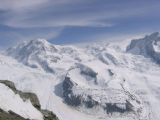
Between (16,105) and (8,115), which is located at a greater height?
(16,105)

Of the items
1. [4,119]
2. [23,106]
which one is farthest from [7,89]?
[4,119]

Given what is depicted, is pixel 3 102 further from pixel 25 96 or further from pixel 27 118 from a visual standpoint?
pixel 25 96

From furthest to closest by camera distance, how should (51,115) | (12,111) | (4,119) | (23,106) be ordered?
(51,115)
(23,106)
(12,111)
(4,119)

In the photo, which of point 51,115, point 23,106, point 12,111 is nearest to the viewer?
point 12,111

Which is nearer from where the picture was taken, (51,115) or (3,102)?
(3,102)

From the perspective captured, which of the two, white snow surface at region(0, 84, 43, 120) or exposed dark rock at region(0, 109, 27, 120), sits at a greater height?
white snow surface at region(0, 84, 43, 120)

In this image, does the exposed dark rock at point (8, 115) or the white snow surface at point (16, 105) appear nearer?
the exposed dark rock at point (8, 115)

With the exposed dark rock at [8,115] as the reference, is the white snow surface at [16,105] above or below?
above

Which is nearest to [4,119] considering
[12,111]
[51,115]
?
[12,111]

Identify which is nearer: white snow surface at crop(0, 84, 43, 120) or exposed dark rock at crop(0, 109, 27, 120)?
exposed dark rock at crop(0, 109, 27, 120)

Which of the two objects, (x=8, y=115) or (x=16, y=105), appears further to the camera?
(x=16, y=105)
